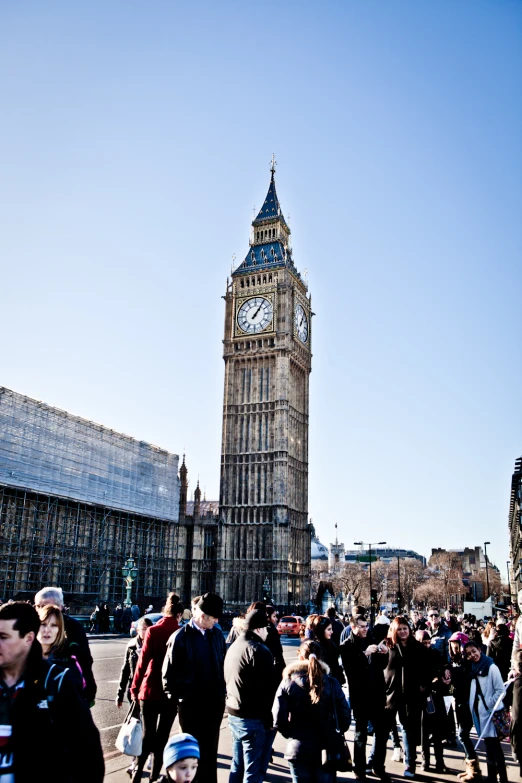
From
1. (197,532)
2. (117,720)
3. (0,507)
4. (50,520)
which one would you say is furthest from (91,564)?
(117,720)

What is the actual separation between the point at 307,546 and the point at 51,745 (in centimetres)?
6204

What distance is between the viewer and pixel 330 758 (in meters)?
5.39

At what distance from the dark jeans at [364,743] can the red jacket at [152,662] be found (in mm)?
2753

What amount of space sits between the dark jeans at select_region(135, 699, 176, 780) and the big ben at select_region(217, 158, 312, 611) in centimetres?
4817

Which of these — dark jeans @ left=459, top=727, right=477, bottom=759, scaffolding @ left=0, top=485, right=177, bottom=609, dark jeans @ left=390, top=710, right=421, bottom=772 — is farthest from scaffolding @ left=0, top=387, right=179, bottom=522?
dark jeans @ left=459, top=727, right=477, bottom=759

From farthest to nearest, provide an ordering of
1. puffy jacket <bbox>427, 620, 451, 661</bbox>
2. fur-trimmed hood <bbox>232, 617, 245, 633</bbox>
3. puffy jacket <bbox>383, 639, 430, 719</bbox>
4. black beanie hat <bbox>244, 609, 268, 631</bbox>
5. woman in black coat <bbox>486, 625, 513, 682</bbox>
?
woman in black coat <bbox>486, 625, 513, 682</bbox>
puffy jacket <bbox>427, 620, 451, 661</bbox>
puffy jacket <bbox>383, 639, 430, 719</bbox>
fur-trimmed hood <bbox>232, 617, 245, 633</bbox>
black beanie hat <bbox>244, 609, 268, 631</bbox>

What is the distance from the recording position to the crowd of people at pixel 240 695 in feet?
10.6

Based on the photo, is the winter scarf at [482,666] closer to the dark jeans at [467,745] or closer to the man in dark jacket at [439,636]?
the dark jeans at [467,745]

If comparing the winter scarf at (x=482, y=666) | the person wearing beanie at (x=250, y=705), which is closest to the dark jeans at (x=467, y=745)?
the winter scarf at (x=482, y=666)

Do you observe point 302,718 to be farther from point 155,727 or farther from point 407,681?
point 407,681

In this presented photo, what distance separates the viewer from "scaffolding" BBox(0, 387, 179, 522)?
141ft

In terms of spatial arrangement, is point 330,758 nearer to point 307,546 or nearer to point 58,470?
point 58,470

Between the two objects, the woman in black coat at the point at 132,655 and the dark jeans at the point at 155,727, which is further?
the woman in black coat at the point at 132,655

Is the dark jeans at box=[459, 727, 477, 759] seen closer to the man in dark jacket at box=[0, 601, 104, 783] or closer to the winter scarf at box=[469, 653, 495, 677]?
the winter scarf at box=[469, 653, 495, 677]
